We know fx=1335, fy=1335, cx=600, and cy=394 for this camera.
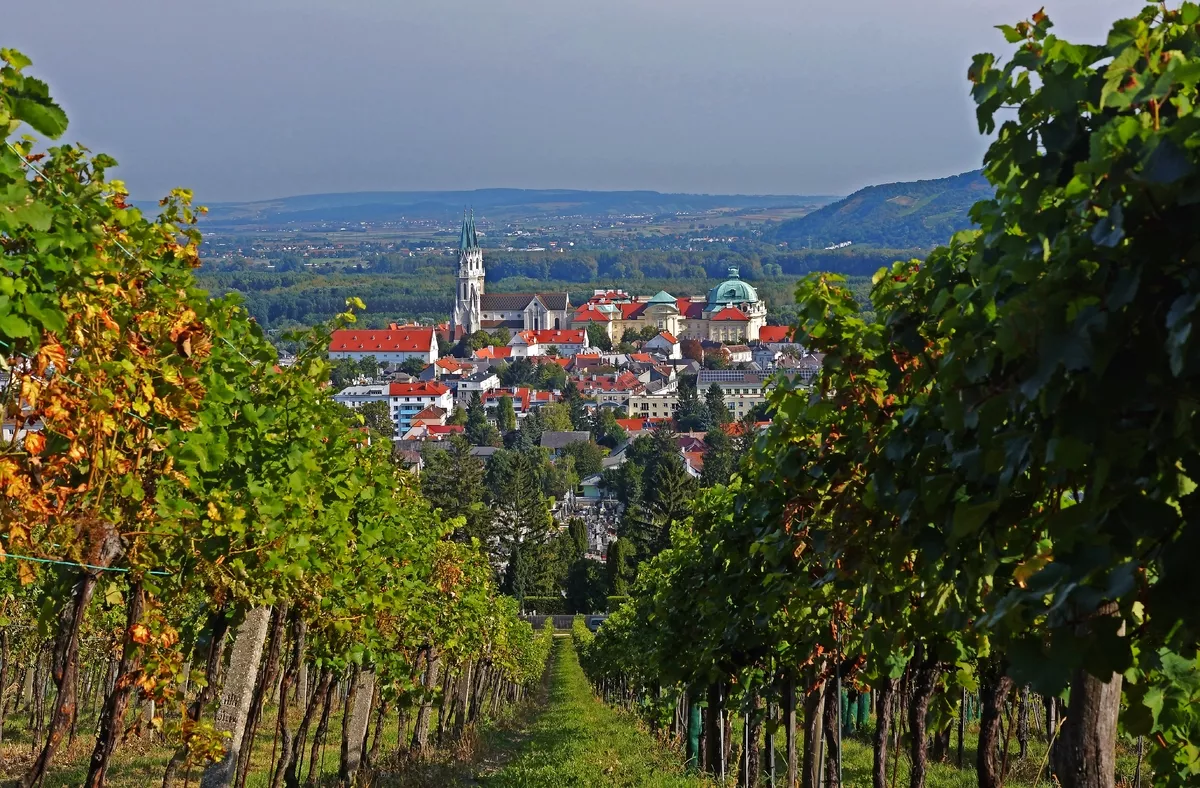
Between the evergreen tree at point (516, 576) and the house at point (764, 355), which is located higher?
the house at point (764, 355)

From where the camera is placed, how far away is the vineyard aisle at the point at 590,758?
40.3 ft

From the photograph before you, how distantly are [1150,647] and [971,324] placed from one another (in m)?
0.90

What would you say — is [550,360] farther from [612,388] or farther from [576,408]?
[576,408]

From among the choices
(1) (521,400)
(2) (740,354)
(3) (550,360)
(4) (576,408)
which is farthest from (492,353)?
(4) (576,408)

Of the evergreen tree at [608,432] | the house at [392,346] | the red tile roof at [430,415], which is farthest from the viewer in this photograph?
the house at [392,346]

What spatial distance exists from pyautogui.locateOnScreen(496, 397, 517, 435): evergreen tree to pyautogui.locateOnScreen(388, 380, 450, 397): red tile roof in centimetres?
1063

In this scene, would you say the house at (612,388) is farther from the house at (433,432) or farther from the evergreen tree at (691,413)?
the house at (433,432)

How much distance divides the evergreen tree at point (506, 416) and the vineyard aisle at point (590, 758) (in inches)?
4232

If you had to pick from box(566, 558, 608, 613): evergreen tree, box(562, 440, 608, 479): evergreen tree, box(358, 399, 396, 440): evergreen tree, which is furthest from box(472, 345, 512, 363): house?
box(566, 558, 608, 613): evergreen tree

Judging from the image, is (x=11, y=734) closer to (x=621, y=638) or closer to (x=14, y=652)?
(x=14, y=652)

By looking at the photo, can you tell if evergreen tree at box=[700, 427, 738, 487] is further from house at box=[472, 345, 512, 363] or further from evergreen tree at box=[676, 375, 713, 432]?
house at box=[472, 345, 512, 363]

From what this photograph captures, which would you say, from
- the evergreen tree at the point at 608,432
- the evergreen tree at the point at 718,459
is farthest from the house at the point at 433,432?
the evergreen tree at the point at 718,459

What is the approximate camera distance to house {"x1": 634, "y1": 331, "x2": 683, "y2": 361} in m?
181

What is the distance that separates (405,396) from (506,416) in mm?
16180
